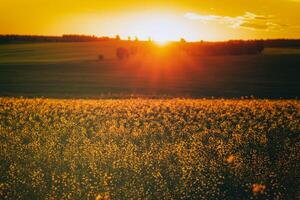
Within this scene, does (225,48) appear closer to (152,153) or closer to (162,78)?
(162,78)

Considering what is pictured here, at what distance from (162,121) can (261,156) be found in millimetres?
5085

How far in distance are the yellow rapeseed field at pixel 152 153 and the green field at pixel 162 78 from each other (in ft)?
58.3

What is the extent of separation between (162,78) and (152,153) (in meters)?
36.6

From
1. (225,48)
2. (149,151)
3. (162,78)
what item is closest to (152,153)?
(149,151)

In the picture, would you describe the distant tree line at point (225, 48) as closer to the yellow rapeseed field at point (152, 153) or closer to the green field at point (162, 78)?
the green field at point (162, 78)

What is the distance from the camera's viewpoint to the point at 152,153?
37.8ft

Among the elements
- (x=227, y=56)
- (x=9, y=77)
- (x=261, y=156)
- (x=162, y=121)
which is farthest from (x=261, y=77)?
(x=261, y=156)

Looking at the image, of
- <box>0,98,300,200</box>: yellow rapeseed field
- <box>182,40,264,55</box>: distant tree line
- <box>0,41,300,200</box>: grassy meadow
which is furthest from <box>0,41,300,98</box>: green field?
<box>0,98,300,200</box>: yellow rapeseed field

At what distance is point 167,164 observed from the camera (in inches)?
411

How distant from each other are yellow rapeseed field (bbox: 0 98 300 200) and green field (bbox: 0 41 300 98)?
58.3 feet

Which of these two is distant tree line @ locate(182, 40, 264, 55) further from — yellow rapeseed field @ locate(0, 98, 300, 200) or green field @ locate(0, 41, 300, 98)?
yellow rapeseed field @ locate(0, 98, 300, 200)

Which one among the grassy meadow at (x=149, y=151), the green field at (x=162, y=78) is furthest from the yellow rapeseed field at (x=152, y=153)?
the green field at (x=162, y=78)

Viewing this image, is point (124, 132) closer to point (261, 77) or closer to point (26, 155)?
point (26, 155)

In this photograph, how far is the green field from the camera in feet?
122
